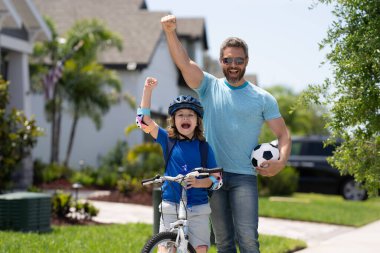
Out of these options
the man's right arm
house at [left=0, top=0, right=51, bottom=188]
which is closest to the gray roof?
house at [left=0, top=0, right=51, bottom=188]

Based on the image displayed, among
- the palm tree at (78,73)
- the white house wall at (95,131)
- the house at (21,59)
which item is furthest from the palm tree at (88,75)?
the house at (21,59)

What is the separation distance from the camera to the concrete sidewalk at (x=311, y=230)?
11352 millimetres

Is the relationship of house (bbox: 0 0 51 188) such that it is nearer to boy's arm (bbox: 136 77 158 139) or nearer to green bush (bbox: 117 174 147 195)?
green bush (bbox: 117 174 147 195)

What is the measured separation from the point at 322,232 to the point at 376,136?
6751 mm

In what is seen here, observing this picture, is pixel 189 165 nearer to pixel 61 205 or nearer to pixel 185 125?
pixel 185 125

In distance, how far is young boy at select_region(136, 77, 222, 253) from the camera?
6020mm

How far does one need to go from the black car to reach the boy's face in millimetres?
18529

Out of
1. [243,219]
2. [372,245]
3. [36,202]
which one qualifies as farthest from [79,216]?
[243,219]

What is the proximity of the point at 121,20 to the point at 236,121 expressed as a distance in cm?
2692

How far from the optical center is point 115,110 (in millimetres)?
29641

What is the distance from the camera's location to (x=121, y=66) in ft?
98.5

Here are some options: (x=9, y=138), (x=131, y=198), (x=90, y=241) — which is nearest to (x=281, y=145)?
(x=90, y=241)

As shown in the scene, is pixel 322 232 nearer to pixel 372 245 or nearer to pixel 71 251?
pixel 372 245

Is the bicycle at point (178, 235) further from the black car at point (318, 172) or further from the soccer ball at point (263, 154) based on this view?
the black car at point (318, 172)
